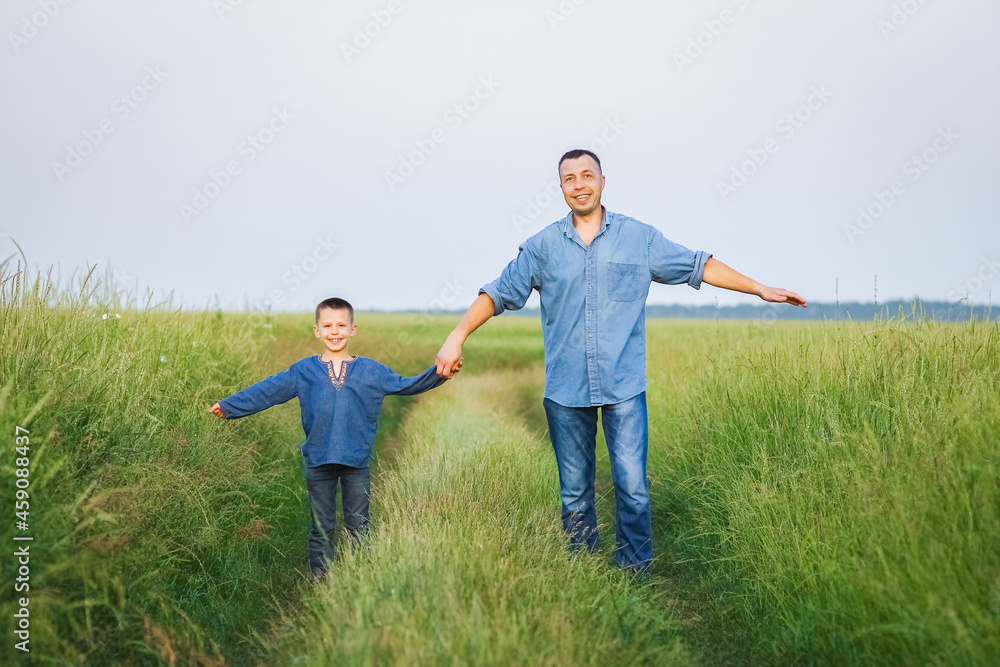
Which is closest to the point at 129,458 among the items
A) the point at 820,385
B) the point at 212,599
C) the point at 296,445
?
the point at 212,599

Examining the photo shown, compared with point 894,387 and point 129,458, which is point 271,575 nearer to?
point 129,458

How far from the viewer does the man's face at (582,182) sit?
14.8 feet

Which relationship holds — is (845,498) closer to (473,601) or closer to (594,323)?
(594,323)

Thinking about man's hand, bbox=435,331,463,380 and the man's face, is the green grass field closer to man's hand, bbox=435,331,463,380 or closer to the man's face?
man's hand, bbox=435,331,463,380

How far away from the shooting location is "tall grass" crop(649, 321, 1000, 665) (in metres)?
3.12

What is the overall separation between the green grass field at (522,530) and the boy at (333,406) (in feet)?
0.95

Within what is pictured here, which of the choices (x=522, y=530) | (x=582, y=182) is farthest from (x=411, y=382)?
(x=582, y=182)

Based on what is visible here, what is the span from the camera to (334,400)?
4449 mm

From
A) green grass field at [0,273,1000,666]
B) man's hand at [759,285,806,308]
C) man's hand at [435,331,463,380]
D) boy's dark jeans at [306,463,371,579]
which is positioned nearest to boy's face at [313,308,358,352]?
man's hand at [435,331,463,380]

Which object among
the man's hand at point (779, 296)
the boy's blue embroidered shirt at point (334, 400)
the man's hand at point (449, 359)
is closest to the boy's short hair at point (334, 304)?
the boy's blue embroidered shirt at point (334, 400)

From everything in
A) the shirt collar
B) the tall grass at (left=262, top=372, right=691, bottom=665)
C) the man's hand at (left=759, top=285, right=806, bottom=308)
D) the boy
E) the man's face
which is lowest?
the tall grass at (left=262, top=372, right=691, bottom=665)

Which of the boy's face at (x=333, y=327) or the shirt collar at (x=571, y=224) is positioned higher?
the shirt collar at (x=571, y=224)

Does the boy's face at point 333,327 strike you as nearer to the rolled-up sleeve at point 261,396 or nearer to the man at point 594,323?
the rolled-up sleeve at point 261,396

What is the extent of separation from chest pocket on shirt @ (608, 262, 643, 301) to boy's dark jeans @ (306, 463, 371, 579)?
5.80 feet
